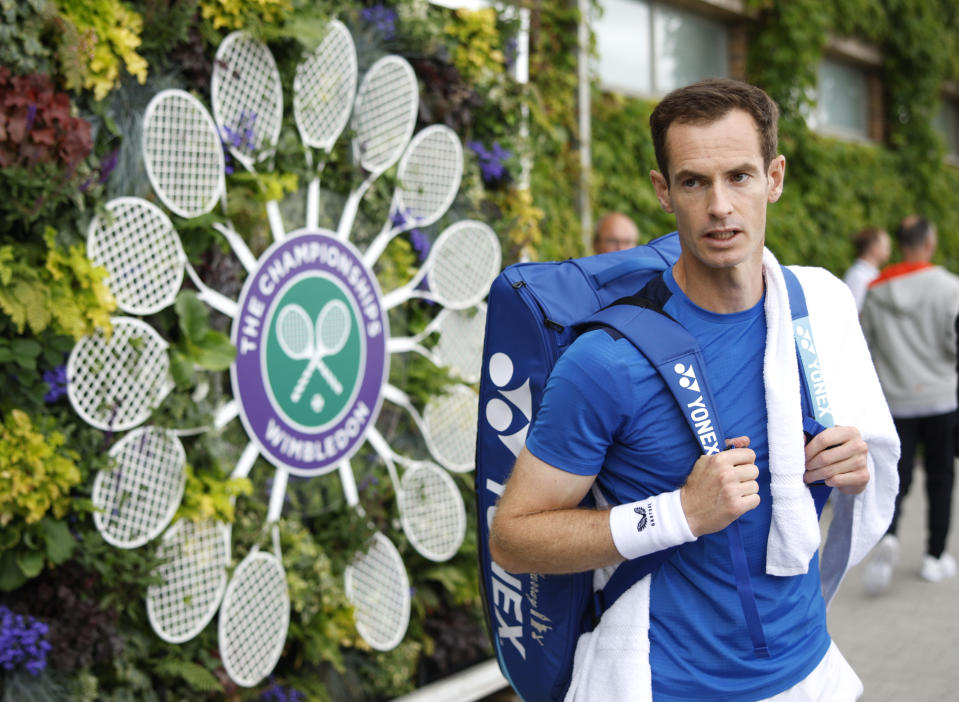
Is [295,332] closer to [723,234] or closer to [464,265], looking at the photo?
[464,265]

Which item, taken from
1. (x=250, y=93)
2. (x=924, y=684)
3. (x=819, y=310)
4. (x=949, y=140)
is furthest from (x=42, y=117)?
(x=949, y=140)

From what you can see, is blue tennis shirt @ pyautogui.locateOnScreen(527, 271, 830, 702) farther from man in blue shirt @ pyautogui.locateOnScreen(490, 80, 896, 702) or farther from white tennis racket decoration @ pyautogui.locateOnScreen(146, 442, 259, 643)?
white tennis racket decoration @ pyautogui.locateOnScreen(146, 442, 259, 643)

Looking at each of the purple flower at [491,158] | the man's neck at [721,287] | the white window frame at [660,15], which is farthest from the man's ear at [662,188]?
the white window frame at [660,15]

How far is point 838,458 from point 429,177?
3.16 metres

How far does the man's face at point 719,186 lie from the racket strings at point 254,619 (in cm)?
262

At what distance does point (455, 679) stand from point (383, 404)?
134cm

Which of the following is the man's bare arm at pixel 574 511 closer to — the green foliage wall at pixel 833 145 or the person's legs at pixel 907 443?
the green foliage wall at pixel 833 145

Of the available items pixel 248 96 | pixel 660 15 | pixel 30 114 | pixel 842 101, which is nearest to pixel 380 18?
pixel 248 96

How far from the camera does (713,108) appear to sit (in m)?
1.98

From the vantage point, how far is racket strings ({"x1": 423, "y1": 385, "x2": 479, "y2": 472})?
4875mm

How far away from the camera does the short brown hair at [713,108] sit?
1.99 m

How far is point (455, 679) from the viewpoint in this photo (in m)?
4.98

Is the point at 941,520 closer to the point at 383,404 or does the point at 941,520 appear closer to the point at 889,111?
the point at 383,404

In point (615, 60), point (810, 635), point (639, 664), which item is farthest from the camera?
point (615, 60)
